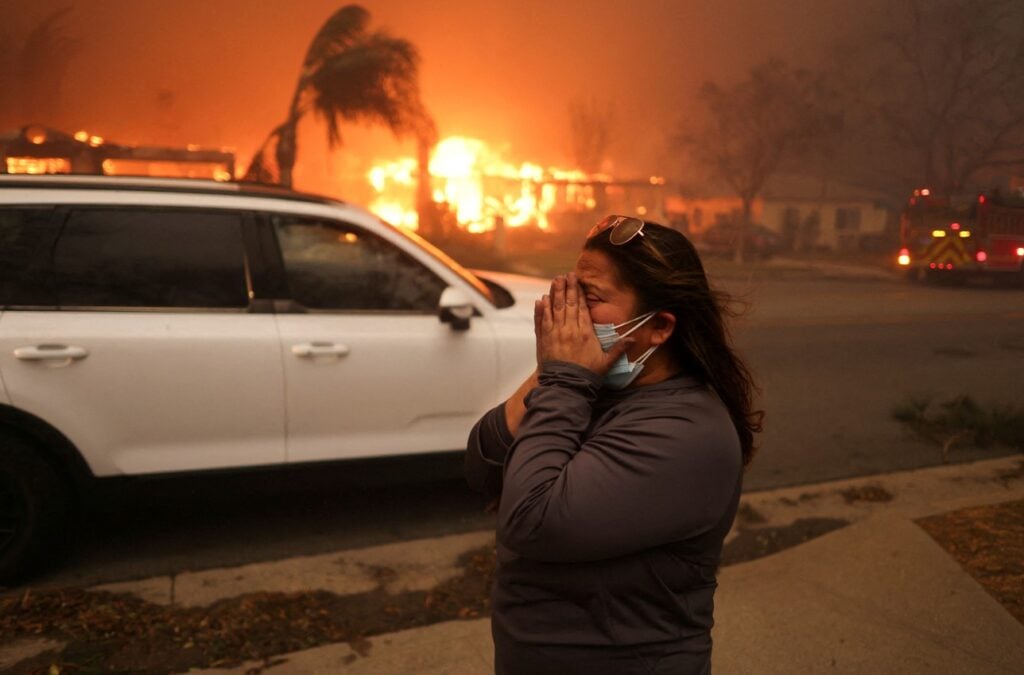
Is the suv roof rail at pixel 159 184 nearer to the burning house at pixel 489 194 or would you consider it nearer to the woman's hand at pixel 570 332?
the woman's hand at pixel 570 332

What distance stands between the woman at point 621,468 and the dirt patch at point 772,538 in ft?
9.56

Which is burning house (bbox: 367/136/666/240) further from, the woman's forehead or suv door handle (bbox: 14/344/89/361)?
the woman's forehead

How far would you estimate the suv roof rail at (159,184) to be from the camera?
4.07 metres

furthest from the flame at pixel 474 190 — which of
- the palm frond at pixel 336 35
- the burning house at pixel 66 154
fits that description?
the burning house at pixel 66 154

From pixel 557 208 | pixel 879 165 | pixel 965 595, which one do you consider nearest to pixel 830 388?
pixel 879 165

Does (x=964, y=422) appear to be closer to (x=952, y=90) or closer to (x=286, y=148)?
(x=952, y=90)

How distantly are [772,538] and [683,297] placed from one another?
3396 mm

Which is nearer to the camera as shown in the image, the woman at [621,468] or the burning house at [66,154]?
the woman at [621,468]

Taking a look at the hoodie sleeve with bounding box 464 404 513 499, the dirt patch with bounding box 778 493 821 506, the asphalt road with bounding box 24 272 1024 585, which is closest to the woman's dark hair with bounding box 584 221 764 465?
the asphalt road with bounding box 24 272 1024 585

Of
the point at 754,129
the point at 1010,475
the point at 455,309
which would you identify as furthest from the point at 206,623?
the point at 754,129

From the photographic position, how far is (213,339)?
158 inches

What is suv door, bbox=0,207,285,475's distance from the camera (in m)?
3.80

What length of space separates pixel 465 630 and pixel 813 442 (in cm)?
400

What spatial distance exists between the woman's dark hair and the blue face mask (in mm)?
30
